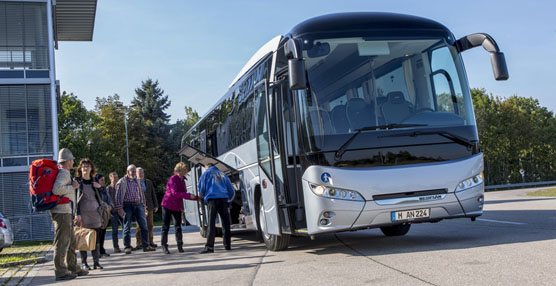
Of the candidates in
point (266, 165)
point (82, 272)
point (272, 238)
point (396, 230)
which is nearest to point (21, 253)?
point (82, 272)

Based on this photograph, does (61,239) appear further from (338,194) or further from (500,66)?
(500,66)

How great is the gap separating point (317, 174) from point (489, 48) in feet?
10.6

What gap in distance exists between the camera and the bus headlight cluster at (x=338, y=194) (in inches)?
336

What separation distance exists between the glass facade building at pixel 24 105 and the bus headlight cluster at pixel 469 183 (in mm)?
21729

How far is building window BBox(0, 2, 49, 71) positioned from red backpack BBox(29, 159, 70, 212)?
70.4 ft

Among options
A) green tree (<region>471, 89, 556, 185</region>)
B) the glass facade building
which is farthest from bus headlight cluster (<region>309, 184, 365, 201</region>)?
green tree (<region>471, 89, 556, 185</region>)

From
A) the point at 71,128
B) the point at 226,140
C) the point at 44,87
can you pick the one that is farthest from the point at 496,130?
the point at 226,140

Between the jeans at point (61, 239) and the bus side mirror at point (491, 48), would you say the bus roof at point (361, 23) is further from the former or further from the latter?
the jeans at point (61, 239)

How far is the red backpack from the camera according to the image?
8758 mm

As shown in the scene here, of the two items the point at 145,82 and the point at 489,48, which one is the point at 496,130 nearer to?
the point at 145,82

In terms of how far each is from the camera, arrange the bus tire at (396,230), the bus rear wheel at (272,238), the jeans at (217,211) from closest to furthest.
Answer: the bus rear wheel at (272,238), the jeans at (217,211), the bus tire at (396,230)

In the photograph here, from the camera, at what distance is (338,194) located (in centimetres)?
858

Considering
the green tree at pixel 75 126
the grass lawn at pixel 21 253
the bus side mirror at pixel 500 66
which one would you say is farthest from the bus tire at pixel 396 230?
the green tree at pixel 75 126

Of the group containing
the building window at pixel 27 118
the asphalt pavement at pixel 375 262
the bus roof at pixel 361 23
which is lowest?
the asphalt pavement at pixel 375 262
